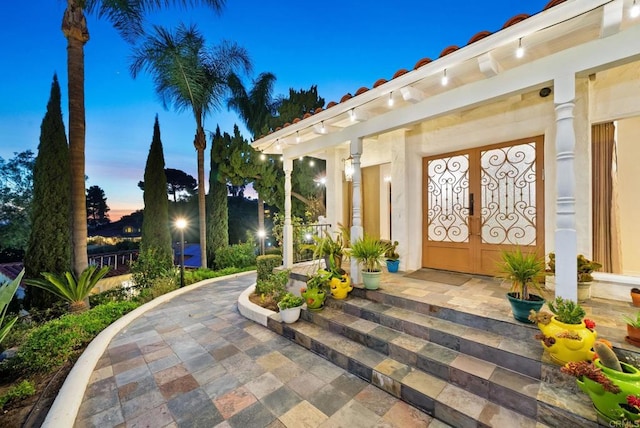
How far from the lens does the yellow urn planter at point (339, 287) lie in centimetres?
383

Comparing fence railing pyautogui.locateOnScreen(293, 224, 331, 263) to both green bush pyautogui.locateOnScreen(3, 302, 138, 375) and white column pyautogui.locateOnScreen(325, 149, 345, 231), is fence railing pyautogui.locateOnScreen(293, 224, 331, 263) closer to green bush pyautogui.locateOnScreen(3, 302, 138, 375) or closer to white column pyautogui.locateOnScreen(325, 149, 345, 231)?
white column pyautogui.locateOnScreen(325, 149, 345, 231)

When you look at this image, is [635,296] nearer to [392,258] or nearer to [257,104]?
[392,258]

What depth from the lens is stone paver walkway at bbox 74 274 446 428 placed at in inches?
82.7

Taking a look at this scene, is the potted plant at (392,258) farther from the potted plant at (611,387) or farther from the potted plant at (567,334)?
the potted plant at (611,387)

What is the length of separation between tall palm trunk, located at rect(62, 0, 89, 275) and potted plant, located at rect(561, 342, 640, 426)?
7.19 metres

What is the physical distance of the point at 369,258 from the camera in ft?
12.5

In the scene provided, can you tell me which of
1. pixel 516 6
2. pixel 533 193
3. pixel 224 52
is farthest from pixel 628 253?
pixel 516 6

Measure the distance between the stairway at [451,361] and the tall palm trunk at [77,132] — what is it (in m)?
4.60

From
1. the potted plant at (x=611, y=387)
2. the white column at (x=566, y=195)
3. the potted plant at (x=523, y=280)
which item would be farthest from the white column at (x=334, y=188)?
the potted plant at (x=611, y=387)

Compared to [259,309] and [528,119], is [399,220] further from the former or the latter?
[259,309]

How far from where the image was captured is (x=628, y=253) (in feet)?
12.7

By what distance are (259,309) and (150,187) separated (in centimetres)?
690

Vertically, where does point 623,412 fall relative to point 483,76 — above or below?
below

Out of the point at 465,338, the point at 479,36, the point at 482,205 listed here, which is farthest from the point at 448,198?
the point at 465,338
